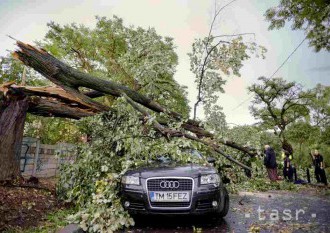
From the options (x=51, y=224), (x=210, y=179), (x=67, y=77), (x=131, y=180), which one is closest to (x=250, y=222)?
(x=210, y=179)

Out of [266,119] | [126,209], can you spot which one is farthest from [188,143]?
[266,119]

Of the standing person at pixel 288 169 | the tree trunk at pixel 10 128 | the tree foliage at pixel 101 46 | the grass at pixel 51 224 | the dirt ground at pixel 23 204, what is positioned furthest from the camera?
the tree foliage at pixel 101 46

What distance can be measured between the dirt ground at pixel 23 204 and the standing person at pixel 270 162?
32.6 feet

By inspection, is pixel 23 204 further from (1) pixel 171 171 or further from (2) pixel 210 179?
(2) pixel 210 179

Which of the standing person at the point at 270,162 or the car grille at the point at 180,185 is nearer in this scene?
the car grille at the point at 180,185

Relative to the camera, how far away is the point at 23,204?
6113 mm

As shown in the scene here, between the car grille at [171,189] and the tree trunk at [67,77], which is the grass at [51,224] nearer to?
the car grille at [171,189]

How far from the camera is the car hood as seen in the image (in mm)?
4992

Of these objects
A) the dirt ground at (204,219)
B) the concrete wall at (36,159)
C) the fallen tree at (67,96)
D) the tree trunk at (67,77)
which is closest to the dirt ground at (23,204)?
the dirt ground at (204,219)

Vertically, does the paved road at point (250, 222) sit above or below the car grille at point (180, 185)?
below

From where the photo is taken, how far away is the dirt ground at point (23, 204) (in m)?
4.98

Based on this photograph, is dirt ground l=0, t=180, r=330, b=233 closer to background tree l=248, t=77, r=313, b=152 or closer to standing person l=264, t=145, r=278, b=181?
standing person l=264, t=145, r=278, b=181

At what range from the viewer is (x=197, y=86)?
30.7 ft

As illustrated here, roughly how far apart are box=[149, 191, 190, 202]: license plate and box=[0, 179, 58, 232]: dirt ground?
2.09 m
